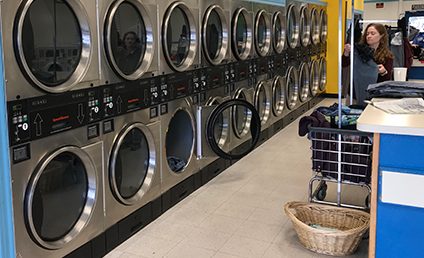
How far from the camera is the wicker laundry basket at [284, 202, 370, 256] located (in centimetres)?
298

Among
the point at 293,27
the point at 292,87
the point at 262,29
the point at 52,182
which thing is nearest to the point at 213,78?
the point at 262,29

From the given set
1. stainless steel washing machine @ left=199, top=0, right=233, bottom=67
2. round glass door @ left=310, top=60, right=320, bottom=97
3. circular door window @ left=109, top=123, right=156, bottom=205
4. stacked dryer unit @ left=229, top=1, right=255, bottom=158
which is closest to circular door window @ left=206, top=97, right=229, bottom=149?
stacked dryer unit @ left=229, top=1, right=255, bottom=158

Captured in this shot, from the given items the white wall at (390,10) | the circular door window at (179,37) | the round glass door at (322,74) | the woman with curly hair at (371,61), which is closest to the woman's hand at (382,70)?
the woman with curly hair at (371,61)

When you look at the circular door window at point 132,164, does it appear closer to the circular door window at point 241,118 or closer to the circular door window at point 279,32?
the circular door window at point 241,118

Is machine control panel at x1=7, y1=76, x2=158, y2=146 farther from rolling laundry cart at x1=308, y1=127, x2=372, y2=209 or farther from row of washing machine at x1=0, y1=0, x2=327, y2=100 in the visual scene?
rolling laundry cart at x1=308, y1=127, x2=372, y2=209

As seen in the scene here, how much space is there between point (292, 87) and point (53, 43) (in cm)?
507

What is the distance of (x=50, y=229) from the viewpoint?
2707mm

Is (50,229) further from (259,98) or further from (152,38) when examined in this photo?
(259,98)

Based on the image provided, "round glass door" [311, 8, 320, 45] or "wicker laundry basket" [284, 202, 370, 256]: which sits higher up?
"round glass door" [311, 8, 320, 45]

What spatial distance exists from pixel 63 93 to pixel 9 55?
41cm

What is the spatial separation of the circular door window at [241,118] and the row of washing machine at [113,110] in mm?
16

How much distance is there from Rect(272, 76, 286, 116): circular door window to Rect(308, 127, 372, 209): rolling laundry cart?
295 cm

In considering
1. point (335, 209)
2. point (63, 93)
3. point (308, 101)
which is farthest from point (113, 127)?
point (308, 101)

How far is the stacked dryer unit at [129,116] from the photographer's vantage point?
3.00 m
